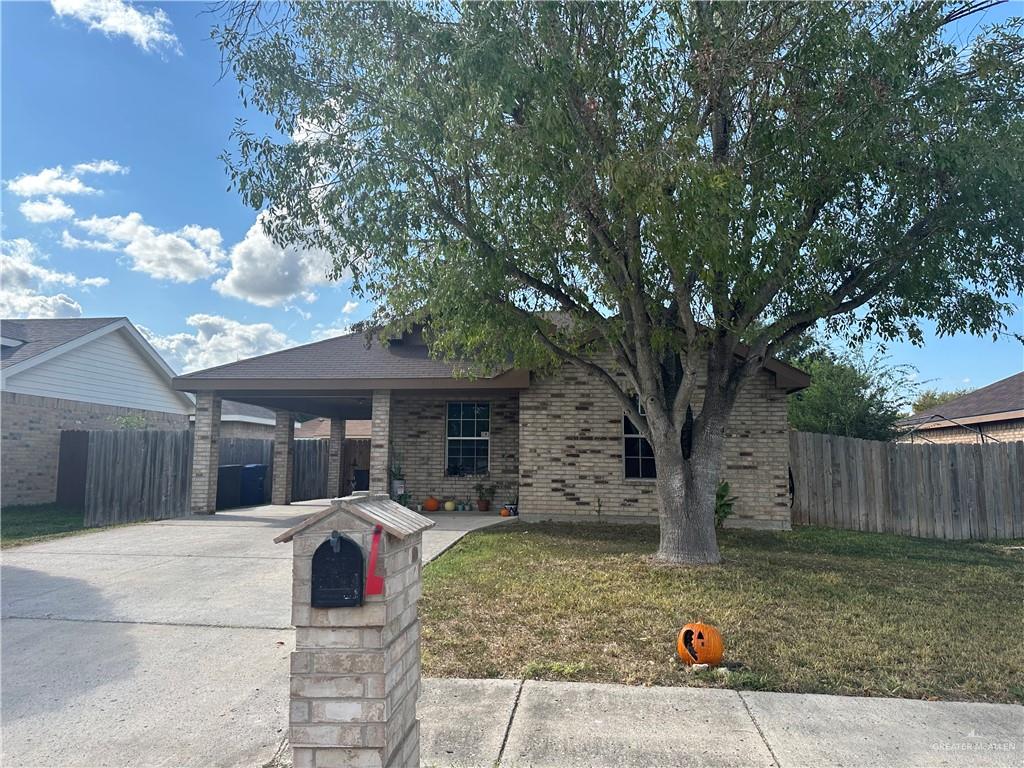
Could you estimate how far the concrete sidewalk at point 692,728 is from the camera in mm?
3287

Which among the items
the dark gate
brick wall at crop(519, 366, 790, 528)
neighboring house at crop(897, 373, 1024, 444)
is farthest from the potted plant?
neighboring house at crop(897, 373, 1024, 444)

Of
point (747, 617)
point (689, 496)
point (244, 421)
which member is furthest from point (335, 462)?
point (747, 617)

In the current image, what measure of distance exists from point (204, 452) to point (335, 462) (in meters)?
4.91

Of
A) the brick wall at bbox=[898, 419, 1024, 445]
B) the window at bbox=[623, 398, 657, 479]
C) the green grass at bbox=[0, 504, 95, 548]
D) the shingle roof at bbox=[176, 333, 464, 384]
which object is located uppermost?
the shingle roof at bbox=[176, 333, 464, 384]

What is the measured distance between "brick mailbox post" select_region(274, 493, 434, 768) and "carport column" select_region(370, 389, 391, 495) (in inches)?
405

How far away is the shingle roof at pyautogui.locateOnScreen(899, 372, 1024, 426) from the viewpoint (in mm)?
16094

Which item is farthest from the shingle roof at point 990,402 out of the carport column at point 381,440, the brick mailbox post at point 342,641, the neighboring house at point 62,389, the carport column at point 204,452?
the neighboring house at point 62,389

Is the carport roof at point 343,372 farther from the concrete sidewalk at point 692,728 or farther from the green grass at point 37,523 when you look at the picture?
the concrete sidewalk at point 692,728

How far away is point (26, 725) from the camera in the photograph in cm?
372

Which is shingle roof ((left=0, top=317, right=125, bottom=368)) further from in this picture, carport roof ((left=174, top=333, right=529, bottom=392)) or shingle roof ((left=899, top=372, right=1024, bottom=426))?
shingle roof ((left=899, top=372, right=1024, bottom=426))

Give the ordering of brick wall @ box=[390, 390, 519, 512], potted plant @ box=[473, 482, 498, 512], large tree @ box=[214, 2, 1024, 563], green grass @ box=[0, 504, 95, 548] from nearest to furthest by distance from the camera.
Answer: large tree @ box=[214, 2, 1024, 563]
green grass @ box=[0, 504, 95, 548]
potted plant @ box=[473, 482, 498, 512]
brick wall @ box=[390, 390, 519, 512]

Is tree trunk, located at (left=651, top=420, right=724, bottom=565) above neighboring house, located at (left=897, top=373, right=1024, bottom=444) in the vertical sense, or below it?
below

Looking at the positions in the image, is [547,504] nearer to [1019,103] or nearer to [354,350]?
[354,350]

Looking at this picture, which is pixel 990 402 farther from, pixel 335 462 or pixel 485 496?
pixel 335 462
